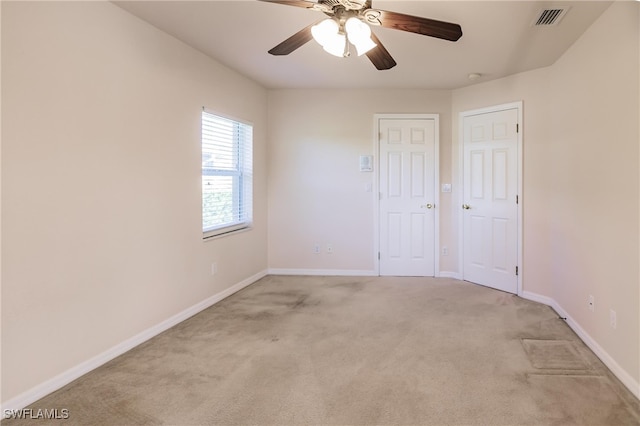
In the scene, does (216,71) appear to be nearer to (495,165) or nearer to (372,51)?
(372,51)

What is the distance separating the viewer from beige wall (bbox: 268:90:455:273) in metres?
4.62

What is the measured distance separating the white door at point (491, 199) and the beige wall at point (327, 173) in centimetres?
29

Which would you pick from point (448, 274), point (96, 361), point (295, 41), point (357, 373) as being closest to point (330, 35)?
point (295, 41)

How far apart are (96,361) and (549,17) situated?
3.89 metres

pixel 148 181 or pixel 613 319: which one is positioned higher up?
pixel 148 181

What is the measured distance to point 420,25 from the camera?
200cm

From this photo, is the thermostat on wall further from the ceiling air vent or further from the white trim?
the ceiling air vent

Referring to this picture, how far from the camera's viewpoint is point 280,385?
2.11m

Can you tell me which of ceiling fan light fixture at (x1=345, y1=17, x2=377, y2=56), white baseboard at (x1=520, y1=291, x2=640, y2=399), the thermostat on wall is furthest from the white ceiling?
white baseboard at (x1=520, y1=291, x2=640, y2=399)

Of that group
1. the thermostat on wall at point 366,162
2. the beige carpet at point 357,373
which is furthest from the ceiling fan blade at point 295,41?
the thermostat on wall at point 366,162

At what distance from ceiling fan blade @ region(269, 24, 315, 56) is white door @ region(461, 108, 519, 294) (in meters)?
2.74

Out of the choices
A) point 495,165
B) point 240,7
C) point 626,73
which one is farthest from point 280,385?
point 495,165

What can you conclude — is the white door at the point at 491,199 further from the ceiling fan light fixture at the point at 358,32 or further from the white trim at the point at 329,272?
the ceiling fan light fixture at the point at 358,32

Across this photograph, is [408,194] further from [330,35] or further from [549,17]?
[330,35]
